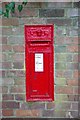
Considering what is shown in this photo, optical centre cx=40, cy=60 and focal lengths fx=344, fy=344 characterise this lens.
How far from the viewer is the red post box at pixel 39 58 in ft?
14.3

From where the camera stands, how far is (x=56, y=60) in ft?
14.4

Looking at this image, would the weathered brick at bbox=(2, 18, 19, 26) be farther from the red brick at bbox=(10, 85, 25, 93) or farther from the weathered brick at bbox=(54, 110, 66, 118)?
the weathered brick at bbox=(54, 110, 66, 118)

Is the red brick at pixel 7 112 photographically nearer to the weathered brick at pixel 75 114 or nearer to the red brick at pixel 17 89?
the red brick at pixel 17 89

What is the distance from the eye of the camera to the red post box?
4348 mm

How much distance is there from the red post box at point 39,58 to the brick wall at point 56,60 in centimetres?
6

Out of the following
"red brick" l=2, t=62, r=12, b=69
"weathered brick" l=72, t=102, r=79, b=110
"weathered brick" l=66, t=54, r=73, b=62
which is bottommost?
"weathered brick" l=72, t=102, r=79, b=110

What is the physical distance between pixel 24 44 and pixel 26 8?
46cm

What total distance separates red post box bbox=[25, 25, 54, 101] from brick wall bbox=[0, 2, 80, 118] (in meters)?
0.06

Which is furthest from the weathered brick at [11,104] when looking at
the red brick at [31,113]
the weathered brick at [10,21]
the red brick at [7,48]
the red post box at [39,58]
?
the weathered brick at [10,21]

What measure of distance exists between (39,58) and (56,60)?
0.72 feet

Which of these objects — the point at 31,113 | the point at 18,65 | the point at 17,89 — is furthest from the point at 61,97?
the point at 18,65

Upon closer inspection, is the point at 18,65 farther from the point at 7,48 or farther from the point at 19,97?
the point at 19,97

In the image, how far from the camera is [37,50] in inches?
171

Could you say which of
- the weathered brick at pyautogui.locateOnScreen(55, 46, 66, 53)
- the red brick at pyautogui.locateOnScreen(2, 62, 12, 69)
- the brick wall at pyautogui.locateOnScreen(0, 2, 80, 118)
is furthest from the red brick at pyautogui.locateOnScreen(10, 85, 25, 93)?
the weathered brick at pyautogui.locateOnScreen(55, 46, 66, 53)
